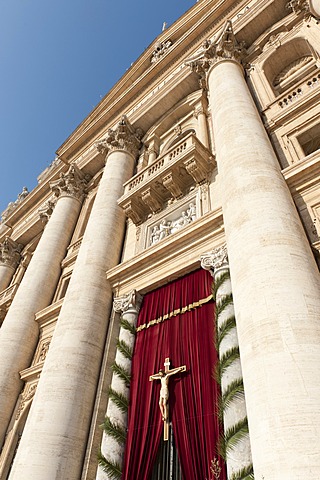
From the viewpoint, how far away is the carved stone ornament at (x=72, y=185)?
19.0m

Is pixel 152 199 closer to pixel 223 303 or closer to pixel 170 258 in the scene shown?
pixel 170 258

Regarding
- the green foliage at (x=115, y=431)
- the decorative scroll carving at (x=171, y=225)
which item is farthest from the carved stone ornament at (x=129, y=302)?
the green foliage at (x=115, y=431)

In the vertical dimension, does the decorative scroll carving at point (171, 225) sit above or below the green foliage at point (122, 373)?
above

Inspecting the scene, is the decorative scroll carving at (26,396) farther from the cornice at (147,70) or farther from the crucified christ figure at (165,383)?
the cornice at (147,70)

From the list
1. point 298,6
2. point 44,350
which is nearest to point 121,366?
point 44,350

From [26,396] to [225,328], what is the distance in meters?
8.18

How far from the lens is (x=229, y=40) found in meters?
13.5

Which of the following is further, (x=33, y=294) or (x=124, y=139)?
(x=124, y=139)

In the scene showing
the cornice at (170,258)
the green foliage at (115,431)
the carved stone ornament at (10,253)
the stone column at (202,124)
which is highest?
the carved stone ornament at (10,253)

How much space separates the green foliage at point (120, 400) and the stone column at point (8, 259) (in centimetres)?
1547

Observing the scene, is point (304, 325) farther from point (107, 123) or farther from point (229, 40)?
point (107, 123)

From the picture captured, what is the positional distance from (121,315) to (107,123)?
46.9 ft

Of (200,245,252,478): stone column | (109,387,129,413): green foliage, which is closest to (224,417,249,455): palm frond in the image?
(200,245,252,478): stone column

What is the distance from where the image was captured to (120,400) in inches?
321
